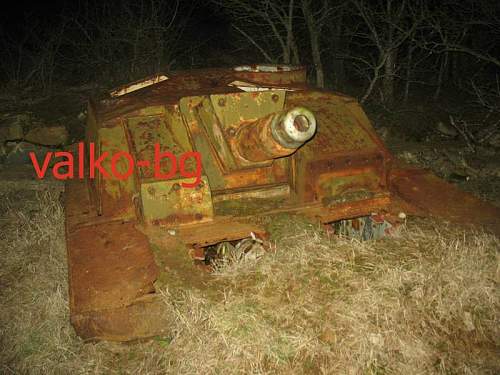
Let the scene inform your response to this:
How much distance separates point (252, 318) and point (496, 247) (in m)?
1.68

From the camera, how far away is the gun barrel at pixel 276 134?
271 cm

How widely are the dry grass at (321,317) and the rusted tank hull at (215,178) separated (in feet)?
0.79

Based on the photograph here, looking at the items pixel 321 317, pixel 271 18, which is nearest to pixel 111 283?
pixel 321 317

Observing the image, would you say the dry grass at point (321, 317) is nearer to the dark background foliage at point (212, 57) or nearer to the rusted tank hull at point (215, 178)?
the rusted tank hull at point (215, 178)

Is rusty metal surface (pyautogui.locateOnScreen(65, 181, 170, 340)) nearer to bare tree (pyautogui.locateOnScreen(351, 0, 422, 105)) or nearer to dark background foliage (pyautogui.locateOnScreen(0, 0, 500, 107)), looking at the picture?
bare tree (pyautogui.locateOnScreen(351, 0, 422, 105))

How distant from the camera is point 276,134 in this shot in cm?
287

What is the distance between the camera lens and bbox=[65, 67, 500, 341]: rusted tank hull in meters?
2.86

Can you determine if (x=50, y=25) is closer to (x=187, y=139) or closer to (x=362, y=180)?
(x=187, y=139)

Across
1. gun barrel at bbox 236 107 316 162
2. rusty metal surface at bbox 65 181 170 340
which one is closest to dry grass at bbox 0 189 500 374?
rusty metal surface at bbox 65 181 170 340

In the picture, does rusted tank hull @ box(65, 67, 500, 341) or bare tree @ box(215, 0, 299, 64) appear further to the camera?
bare tree @ box(215, 0, 299, 64)

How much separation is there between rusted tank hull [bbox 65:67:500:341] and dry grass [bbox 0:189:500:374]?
242 millimetres

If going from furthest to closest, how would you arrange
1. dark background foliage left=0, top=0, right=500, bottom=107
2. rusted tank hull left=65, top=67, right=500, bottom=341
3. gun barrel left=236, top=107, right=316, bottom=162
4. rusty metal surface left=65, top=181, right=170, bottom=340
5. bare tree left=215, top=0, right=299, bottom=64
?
dark background foliage left=0, top=0, right=500, bottom=107
bare tree left=215, top=0, right=299, bottom=64
rusted tank hull left=65, top=67, right=500, bottom=341
gun barrel left=236, top=107, right=316, bottom=162
rusty metal surface left=65, top=181, right=170, bottom=340

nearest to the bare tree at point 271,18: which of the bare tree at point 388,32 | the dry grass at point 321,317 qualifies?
the bare tree at point 388,32

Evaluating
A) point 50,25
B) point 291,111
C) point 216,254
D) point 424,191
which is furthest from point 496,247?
point 50,25
